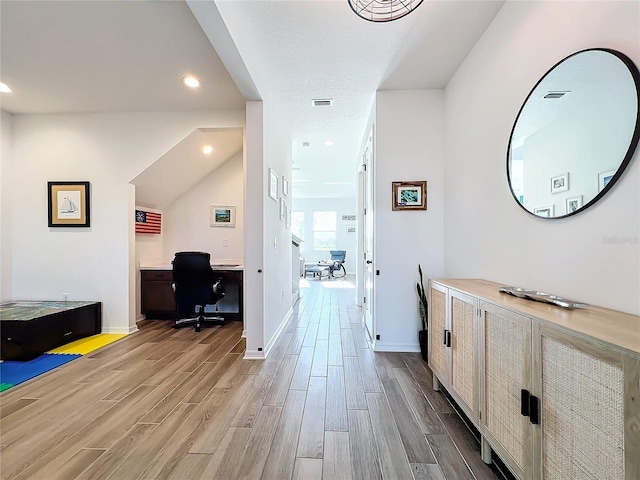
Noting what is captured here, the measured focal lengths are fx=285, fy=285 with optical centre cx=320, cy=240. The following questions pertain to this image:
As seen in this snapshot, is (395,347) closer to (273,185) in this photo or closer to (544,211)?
(544,211)

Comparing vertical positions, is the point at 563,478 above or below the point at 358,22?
below

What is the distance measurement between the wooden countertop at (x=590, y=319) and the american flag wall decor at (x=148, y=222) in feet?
13.9

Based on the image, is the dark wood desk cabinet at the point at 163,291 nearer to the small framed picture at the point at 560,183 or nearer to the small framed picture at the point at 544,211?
the small framed picture at the point at 544,211

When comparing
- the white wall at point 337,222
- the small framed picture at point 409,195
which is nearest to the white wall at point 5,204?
the small framed picture at point 409,195

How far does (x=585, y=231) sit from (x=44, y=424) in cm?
316

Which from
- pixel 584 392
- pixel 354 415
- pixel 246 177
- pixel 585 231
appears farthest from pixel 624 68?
pixel 246 177

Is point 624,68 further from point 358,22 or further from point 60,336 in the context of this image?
point 60,336

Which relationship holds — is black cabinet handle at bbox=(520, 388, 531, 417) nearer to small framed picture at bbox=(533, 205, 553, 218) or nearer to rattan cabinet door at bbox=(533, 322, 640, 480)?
rattan cabinet door at bbox=(533, 322, 640, 480)

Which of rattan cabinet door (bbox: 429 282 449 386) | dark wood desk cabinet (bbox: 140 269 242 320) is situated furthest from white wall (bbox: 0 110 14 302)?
rattan cabinet door (bbox: 429 282 449 386)

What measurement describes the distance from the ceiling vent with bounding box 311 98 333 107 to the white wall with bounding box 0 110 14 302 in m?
3.75

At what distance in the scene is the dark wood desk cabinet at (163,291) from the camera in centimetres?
403

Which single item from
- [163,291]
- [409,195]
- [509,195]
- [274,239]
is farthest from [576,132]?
[163,291]

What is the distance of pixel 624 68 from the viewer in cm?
111

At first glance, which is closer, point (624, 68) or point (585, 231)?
point (624, 68)
